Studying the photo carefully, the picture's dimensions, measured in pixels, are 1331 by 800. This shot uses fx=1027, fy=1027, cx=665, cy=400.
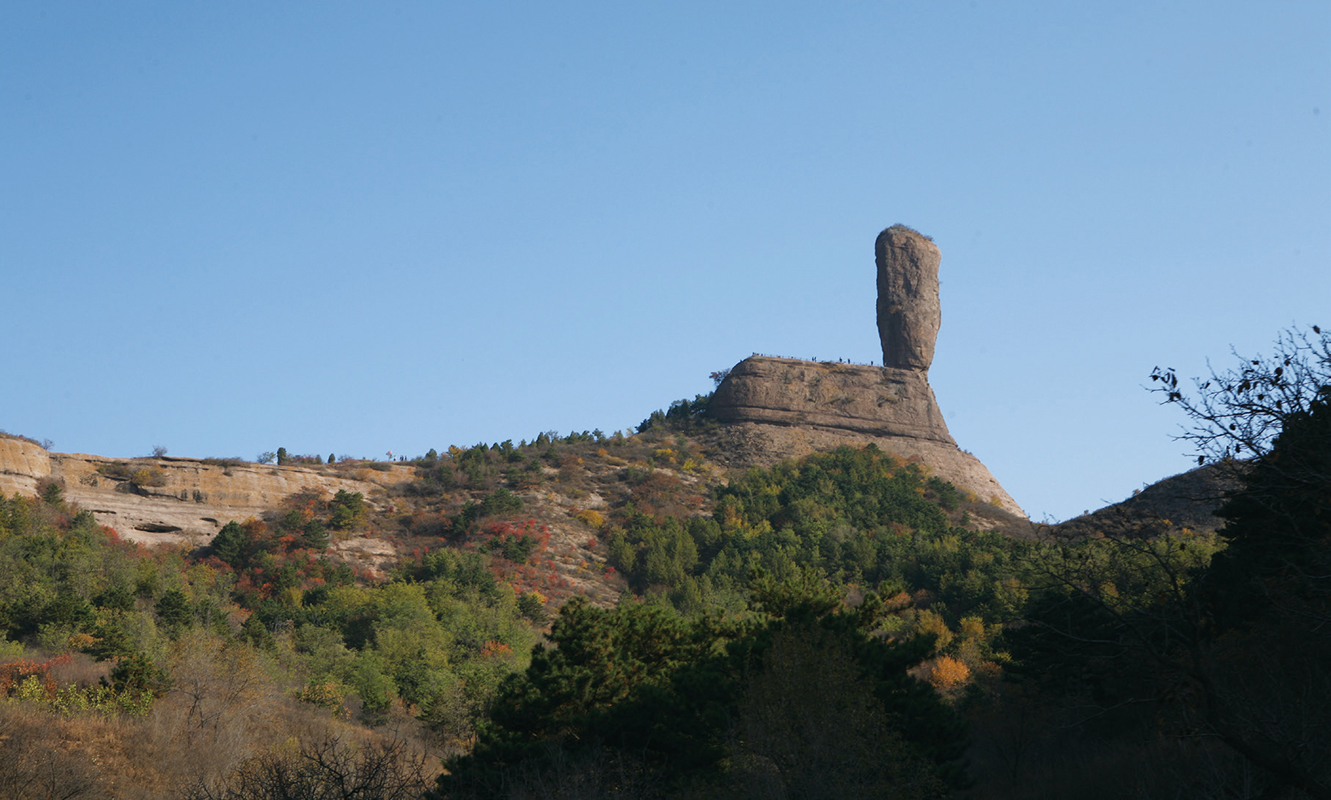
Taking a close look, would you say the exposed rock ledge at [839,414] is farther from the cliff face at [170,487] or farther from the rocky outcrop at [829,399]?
the cliff face at [170,487]

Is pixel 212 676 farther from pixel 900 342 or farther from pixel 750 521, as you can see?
pixel 900 342

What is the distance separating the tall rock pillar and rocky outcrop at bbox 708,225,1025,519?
0.10 meters

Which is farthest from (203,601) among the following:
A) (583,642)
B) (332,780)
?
(332,780)

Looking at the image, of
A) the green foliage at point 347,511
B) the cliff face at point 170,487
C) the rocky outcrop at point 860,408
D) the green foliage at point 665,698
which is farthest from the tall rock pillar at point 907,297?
the green foliage at point 665,698

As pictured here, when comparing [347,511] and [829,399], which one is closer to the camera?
[347,511]

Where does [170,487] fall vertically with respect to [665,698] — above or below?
above

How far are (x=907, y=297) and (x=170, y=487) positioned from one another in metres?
63.3

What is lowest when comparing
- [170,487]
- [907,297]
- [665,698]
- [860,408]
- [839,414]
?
[665,698]

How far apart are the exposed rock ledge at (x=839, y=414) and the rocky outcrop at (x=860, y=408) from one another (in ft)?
0.28

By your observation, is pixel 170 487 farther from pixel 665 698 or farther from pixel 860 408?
pixel 860 408

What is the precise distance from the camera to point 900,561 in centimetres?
6544

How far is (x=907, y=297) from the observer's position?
95.0 m

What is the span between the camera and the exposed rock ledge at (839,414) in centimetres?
8606

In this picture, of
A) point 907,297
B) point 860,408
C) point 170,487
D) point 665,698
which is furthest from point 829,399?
point 665,698
